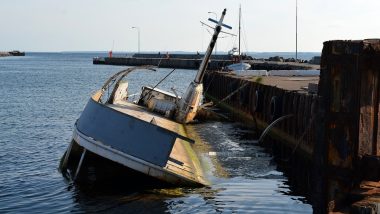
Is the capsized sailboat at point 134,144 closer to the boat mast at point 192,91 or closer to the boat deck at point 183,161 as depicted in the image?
the boat deck at point 183,161

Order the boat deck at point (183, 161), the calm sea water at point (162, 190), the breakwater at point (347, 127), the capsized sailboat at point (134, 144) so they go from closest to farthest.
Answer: the breakwater at point (347, 127) → the calm sea water at point (162, 190) → the capsized sailboat at point (134, 144) → the boat deck at point (183, 161)

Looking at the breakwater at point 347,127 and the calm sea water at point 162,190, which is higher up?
the breakwater at point 347,127

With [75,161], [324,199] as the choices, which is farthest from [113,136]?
[324,199]

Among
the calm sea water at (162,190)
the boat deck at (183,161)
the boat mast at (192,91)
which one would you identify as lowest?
the calm sea water at (162,190)

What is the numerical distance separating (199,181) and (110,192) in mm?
2330

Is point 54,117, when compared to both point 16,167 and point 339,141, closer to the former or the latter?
point 16,167

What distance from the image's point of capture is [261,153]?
768 inches

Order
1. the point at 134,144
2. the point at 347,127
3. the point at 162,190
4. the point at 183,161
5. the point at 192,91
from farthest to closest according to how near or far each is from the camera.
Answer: the point at 192,91 → the point at 183,161 → the point at 162,190 → the point at 134,144 → the point at 347,127

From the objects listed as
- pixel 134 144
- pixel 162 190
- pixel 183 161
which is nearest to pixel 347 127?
pixel 134 144

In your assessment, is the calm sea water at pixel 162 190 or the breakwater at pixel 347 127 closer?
the breakwater at pixel 347 127

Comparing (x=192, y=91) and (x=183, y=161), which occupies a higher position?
(x=192, y=91)

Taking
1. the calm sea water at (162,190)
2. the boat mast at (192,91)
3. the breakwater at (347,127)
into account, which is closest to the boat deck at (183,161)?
the calm sea water at (162,190)

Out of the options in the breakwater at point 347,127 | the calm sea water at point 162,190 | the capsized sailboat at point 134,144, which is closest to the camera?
the breakwater at point 347,127

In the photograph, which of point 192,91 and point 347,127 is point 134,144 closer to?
point 347,127
